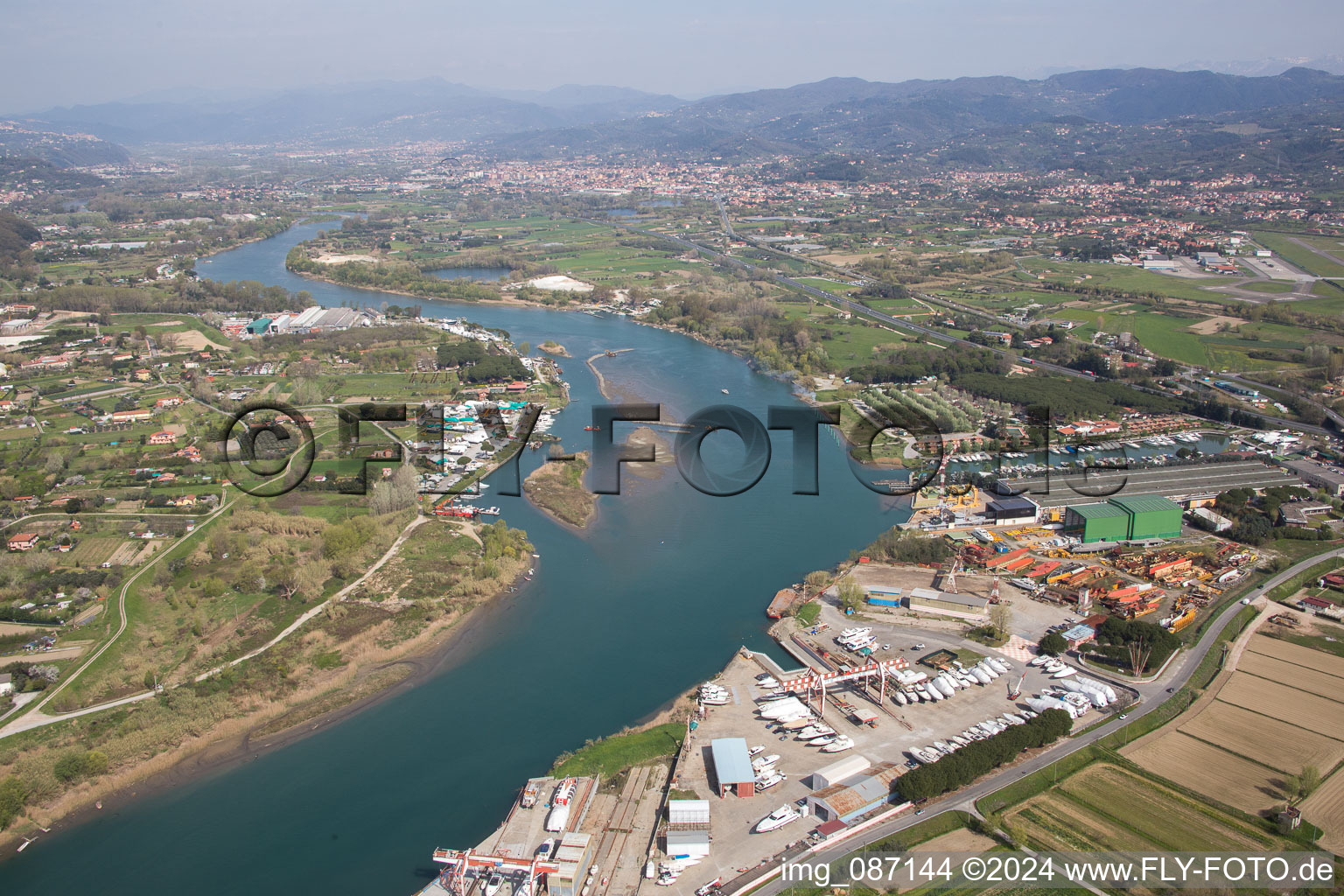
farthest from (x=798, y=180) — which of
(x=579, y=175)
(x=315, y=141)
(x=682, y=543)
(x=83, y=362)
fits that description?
(x=315, y=141)

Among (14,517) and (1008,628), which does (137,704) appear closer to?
(14,517)

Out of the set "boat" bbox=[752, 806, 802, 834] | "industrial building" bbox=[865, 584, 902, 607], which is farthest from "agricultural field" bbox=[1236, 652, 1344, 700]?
"boat" bbox=[752, 806, 802, 834]

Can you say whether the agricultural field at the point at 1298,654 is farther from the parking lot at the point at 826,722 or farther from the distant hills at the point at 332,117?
the distant hills at the point at 332,117

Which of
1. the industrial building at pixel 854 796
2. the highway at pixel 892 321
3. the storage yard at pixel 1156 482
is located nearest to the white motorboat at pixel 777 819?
the industrial building at pixel 854 796

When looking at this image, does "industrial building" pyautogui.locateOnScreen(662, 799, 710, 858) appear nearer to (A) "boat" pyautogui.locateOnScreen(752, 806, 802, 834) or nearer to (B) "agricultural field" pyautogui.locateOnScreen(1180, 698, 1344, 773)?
(A) "boat" pyautogui.locateOnScreen(752, 806, 802, 834)

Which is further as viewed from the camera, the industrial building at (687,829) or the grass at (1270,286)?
the grass at (1270,286)

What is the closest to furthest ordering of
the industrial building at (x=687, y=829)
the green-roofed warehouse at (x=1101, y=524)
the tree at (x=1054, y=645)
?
the industrial building at (x=687, y=829), the tree at (x=1054, y=645), the green-roofed warehouse at (x=1101, y=524)

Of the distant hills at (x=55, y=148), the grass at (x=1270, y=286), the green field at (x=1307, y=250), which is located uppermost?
the distant hills at (x=55, y=148)

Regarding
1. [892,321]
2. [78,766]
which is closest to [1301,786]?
[78,766]
